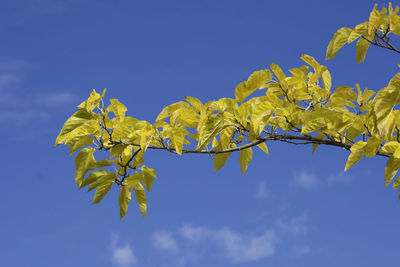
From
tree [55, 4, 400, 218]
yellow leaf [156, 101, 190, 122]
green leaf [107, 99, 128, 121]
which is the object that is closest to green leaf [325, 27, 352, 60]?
tree [55, 4, 400, 218]

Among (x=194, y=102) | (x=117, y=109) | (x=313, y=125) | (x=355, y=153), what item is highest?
(x=117, y=109)

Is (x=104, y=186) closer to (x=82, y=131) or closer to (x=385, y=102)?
(x=82, y=131)

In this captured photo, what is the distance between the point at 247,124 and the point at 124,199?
71 centimetres

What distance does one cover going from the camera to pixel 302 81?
2104 mm

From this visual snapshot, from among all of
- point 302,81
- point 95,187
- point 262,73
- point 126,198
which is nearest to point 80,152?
point 95,187

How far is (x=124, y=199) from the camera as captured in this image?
2.14 m

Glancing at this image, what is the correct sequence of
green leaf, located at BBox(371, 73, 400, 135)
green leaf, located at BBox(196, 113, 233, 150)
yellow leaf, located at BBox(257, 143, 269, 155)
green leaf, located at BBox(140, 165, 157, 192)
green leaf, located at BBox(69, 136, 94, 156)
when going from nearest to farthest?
green leaf, located at BBox(371, 73, 400, 135), green leaf, located at BBox(196, 113, 233, 150), green leaf, located at BBox(69, 136, 94, 156), green leaf, located at BBox(140, 165, 157, 192), yellow leaf, located at BBox(257, 143, 269, 155)

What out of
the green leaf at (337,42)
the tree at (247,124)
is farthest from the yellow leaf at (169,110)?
the green leaf at (337,42)

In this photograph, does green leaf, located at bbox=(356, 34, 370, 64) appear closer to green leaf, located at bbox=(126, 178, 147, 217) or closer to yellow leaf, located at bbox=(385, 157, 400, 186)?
yellow leaf, located at bbox=(385, 157, 400, 186)

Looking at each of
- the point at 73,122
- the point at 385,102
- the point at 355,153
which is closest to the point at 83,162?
the point at 73,122

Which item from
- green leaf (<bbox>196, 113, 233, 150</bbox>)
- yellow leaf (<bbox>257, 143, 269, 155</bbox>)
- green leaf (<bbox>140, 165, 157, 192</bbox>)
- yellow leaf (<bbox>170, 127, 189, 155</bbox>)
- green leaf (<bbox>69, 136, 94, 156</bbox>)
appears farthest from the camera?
yellow leaf (<bbox>257, 143, 269, 155</bbox>)

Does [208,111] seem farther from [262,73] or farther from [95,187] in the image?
[95,187]

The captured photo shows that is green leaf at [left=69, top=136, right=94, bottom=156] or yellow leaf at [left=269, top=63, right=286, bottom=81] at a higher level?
yellow leaf at [left=269, top=63, right=286, bottom=81]

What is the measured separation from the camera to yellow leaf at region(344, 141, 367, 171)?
181 centimetres
